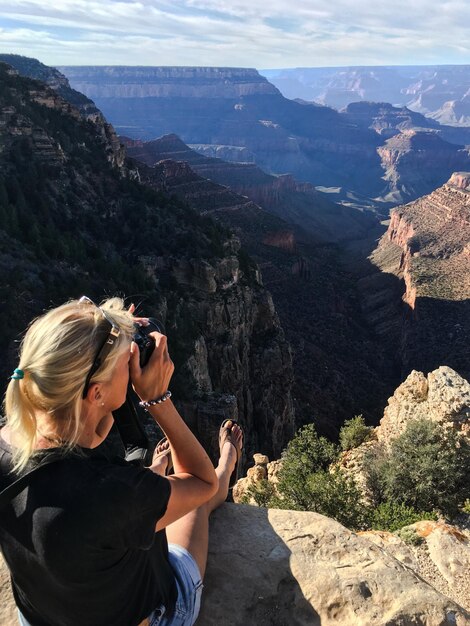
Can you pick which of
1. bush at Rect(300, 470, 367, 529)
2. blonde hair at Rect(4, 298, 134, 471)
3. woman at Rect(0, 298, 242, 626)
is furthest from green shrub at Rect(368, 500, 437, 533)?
blonde hair at Rect(4, 298, 134, 471)

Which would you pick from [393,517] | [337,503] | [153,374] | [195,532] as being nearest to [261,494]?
[337,503]

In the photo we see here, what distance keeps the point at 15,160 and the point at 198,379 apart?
15.7 meters

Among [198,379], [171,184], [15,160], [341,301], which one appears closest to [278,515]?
[198,379]

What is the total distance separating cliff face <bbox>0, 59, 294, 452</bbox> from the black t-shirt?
16150 mm

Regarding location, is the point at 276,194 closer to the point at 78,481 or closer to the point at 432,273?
the point at 432,273

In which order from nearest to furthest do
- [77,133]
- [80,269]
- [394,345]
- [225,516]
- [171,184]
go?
[225,516] → [80,269] → [77,133] → [394,345] → [171,184]

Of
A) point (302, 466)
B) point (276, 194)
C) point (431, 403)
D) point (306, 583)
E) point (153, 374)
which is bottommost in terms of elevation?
point (276, 194)

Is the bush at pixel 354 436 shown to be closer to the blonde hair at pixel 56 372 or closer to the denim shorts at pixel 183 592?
the denim shorts at pixel 183 592

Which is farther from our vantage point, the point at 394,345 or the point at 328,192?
the point at 328,192

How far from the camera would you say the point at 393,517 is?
9.09 metres

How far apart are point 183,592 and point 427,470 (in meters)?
7.88

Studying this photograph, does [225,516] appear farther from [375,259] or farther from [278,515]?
[375,259]

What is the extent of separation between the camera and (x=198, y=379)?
24188mm

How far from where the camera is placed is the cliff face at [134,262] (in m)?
21.8
